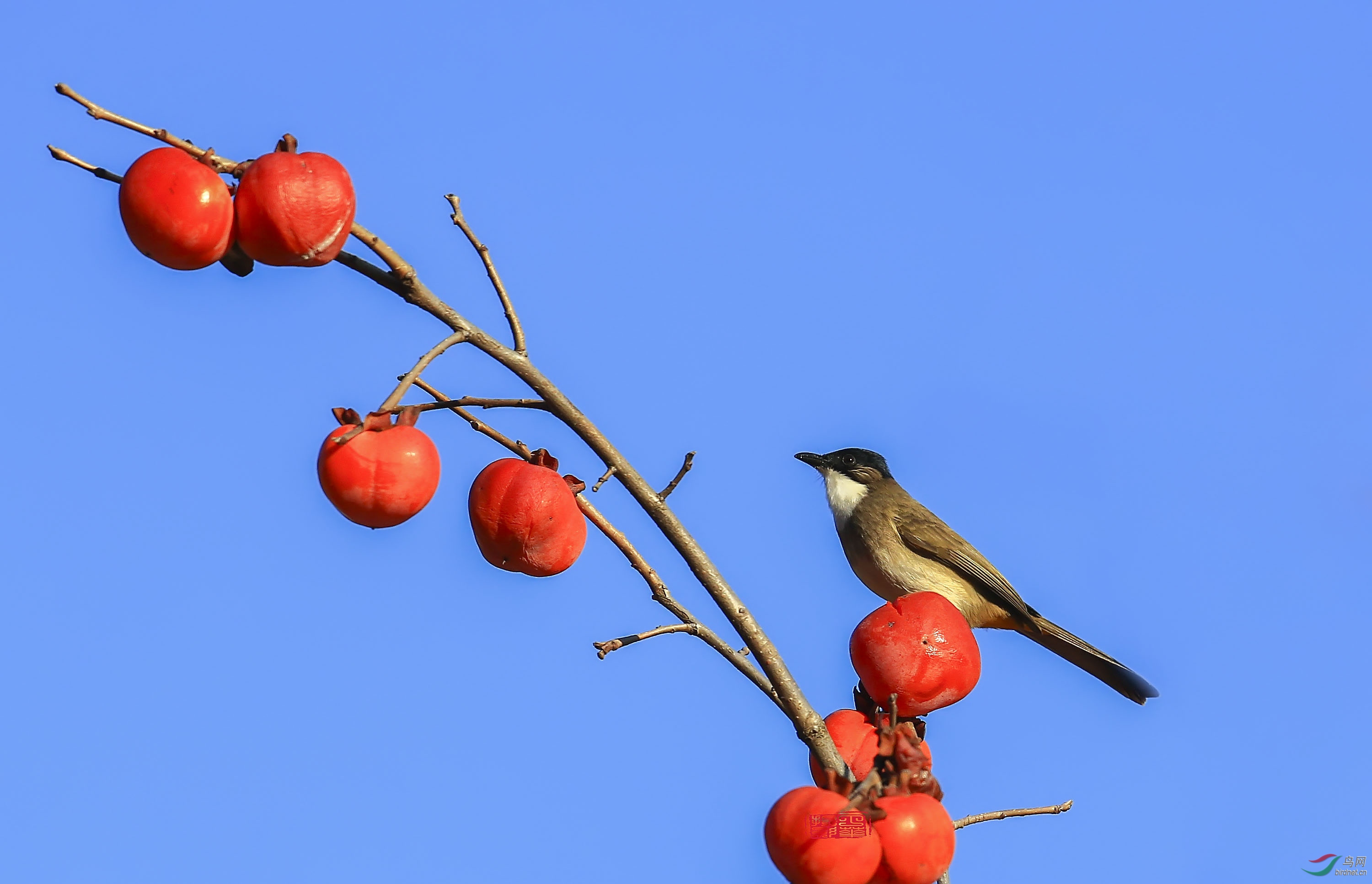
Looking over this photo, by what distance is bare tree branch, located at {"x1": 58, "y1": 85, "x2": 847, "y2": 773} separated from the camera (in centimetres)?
370

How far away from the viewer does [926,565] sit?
29.2 feet

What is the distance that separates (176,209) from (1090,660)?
615cm

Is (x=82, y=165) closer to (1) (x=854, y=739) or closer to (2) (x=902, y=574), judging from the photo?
(1) (x=854, y=739)

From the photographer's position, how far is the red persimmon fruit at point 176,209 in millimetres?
3500

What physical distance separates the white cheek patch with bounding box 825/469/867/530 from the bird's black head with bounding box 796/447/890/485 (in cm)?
6

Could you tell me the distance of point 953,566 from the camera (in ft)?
29.2

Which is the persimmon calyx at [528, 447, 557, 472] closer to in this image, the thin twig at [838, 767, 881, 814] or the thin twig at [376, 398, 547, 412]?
the thin twig at [376, 398, 547, 412]

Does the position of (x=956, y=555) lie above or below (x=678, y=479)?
above

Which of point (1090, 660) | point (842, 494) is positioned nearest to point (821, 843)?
point (1090, 660)

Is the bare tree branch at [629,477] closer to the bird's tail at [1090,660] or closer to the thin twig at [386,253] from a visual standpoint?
the thin twig at [386,253]

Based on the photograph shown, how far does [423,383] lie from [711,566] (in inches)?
39.9

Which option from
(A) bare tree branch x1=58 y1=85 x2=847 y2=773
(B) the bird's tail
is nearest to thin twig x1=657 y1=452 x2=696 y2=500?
(A) bare tree branch x1=58 y1=85 x2=847 y2=773

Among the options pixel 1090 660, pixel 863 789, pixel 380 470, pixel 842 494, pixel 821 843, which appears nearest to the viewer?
pixel 821 843

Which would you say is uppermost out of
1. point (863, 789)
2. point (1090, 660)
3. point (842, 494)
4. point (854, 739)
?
point (842, 494)
